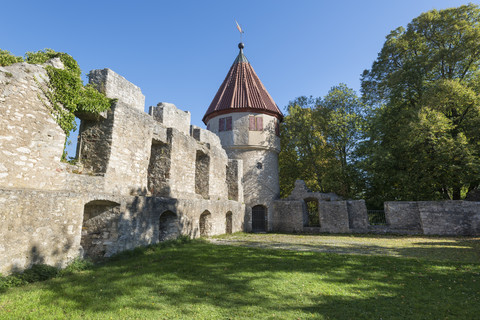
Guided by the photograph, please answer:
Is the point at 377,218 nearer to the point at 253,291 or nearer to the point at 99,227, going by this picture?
the point at 253,291

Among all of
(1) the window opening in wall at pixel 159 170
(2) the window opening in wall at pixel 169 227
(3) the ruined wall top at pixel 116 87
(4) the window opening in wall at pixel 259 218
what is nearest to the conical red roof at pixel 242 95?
(4) the window opening in wall at pixel 259 218

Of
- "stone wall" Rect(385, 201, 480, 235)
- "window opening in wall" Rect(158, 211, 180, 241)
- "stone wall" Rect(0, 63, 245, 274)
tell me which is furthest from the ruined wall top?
"stone wall" Rect(385, 201, 480, 235)

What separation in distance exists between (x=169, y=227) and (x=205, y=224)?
3381 mm

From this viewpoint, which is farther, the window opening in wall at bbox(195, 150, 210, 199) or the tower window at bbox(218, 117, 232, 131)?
the tower window at bbox(218, 117, 232, 131)

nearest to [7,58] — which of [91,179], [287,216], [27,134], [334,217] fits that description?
[27,134]

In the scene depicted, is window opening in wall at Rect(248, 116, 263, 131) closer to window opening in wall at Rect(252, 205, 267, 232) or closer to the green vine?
window opening in wall at Rect(252, 205, 267, 232)

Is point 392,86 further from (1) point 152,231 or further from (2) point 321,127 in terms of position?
(1) point 152,231

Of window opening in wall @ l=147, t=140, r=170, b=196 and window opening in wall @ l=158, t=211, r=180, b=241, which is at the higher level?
window opening in wall @ l=147, t=140, r=170, b=196

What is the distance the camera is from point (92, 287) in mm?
4898

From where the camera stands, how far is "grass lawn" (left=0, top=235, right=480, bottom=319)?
396 cm

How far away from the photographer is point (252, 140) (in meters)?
20.6

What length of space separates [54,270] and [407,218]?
1870cm

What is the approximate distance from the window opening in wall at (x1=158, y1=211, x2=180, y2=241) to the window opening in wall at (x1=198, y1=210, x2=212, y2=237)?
116 inches

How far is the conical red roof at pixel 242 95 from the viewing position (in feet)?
69.5
